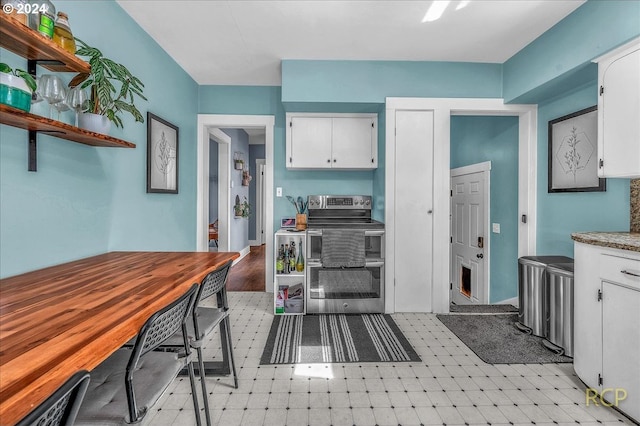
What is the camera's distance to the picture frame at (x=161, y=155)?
2541mm

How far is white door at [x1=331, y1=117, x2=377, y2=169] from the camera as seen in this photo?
3.36 m

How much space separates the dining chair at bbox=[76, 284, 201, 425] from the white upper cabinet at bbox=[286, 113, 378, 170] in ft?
7.82

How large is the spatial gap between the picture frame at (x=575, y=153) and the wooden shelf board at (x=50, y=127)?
3.33m

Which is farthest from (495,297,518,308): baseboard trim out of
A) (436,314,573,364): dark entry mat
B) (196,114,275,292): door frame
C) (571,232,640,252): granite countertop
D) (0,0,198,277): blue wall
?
(0,0,198,277): blue wall

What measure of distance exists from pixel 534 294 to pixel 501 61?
7.39ft

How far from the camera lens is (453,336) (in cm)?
254

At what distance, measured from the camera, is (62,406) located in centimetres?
63

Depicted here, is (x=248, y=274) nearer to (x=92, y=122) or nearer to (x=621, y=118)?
(x=92, y=122)

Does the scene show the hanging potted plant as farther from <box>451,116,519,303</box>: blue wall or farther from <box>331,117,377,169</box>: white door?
<box>451,116,519,303</box>: blue wall

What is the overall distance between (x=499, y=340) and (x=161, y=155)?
3.32 meters

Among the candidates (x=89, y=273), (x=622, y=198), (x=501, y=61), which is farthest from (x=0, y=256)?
(x=501, y=61)

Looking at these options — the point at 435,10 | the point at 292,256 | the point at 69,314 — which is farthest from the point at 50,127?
the point at 435,10

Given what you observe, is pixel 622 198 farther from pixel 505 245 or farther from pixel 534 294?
pixel 505 245

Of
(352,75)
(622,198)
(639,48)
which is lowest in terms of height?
(622,198)
